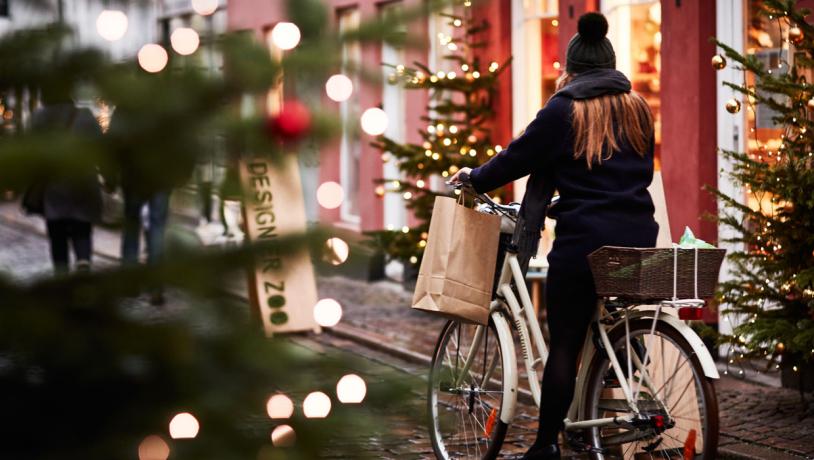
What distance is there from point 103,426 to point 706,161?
7991mm

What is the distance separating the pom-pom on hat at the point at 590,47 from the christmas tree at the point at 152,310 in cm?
→ 352

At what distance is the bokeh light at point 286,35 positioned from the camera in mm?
1007

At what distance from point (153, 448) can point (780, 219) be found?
217 inches

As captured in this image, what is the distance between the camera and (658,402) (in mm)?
4316

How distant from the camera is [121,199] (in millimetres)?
1005

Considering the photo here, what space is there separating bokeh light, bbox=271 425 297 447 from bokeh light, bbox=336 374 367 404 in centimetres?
6

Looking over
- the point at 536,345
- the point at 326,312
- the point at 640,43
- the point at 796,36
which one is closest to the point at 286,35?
the point at 326,312

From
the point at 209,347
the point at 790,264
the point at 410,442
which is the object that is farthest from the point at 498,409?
the point at 209,347

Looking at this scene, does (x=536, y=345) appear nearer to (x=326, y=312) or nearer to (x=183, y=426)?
(x=326, y=312)

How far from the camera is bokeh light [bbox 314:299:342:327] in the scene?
1941 mm

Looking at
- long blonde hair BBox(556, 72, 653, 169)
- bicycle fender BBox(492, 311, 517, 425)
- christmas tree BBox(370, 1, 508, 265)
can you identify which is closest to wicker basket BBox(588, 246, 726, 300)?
long blonde hair BBox(556, 72, 653, 169)

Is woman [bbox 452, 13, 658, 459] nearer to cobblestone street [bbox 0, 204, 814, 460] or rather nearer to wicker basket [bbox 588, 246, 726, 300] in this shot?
wicker basket [bbox 588, 246, 726, 300]

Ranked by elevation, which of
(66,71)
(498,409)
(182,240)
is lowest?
(498,409)

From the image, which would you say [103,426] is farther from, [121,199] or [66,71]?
[66,71]
